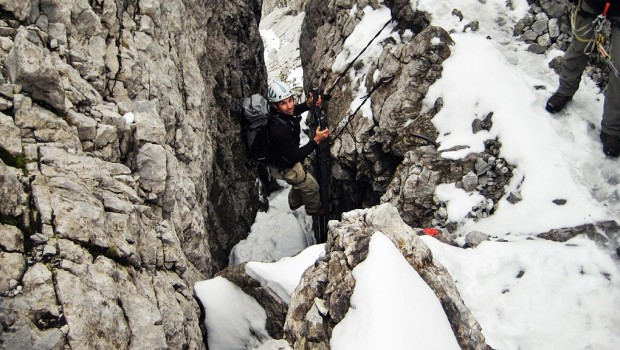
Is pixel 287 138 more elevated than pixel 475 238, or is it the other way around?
pixel 287 138

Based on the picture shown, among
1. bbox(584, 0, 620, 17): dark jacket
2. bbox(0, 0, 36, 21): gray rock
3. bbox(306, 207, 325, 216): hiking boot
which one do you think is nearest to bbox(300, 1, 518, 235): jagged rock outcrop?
bbox(306, 207, 325, 216): hiking boot

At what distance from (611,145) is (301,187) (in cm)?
783

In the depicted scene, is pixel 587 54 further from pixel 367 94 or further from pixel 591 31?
pixel 367 94

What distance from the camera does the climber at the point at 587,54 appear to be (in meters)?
7.55

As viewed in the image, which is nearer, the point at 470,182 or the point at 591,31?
the point at 591,31

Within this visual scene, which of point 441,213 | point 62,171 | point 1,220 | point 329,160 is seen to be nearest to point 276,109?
point 329,160

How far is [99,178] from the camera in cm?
560

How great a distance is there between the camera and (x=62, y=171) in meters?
5.18

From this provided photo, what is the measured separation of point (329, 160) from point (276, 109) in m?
3.63

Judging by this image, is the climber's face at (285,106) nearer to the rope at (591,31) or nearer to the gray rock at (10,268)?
the rope at (591,31)

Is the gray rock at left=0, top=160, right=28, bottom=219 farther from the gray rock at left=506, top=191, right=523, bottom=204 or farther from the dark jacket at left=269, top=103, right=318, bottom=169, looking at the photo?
the gray rock at left=506, top=191, right=523, bottom=204

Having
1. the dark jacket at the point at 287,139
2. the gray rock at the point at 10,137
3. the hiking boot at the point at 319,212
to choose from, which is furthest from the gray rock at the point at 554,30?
the gray rock at the point at 10,137

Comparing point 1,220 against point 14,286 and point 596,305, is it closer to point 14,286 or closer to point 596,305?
point 14,286

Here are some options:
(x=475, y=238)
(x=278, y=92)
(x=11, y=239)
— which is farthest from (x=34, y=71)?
(x=475, y=238)
